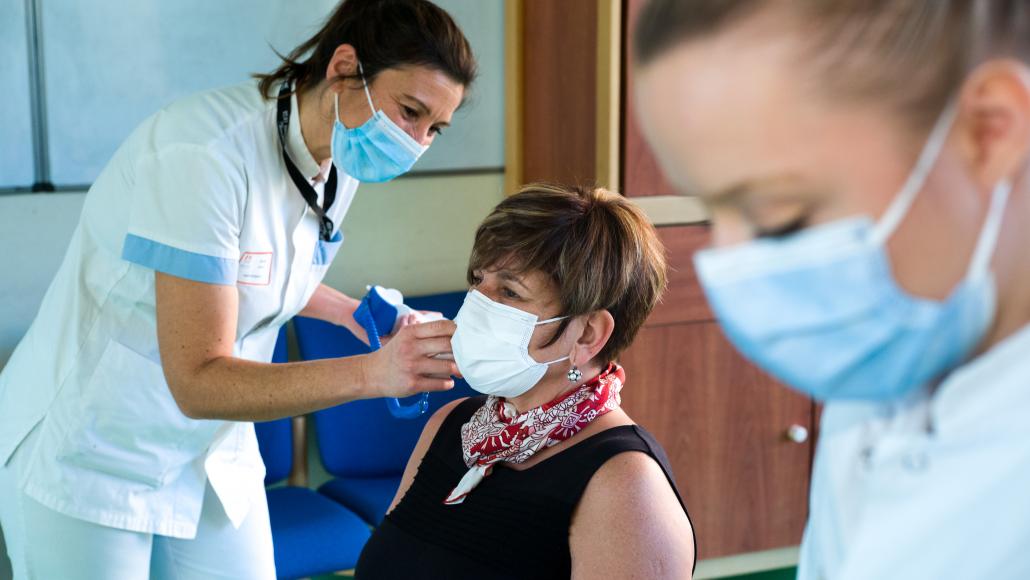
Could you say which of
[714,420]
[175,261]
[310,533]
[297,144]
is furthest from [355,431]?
[175,261]

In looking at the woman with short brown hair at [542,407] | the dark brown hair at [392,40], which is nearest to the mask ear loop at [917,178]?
the woman with short brown hair at [542,407]

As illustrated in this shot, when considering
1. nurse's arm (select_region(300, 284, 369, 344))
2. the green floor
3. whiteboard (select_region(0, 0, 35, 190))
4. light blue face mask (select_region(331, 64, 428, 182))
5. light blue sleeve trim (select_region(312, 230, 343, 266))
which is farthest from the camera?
the green floor

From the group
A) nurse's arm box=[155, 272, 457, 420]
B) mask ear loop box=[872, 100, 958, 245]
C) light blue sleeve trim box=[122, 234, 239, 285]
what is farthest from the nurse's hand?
mask ear loop box=[872, 100, 958, 245]

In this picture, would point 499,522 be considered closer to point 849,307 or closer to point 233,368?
point 233,368

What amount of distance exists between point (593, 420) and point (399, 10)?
2.43 ft

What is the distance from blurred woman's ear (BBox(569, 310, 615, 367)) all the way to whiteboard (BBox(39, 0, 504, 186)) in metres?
1.57

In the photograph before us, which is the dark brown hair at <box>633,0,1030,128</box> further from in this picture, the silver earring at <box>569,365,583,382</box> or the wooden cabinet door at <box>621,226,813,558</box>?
the wooden cabinet door at <box>621,226,813,558</box>

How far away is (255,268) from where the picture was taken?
179 centimetres

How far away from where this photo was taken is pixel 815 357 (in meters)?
0.63

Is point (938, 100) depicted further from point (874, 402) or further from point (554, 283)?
point (554, 283)

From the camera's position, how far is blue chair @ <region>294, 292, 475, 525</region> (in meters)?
2.92

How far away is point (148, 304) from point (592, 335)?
0.71 m

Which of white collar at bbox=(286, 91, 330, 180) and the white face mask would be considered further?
white collar at bbox=(286, 91, 330, 180)

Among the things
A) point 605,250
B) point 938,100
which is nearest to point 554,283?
point 605,250
